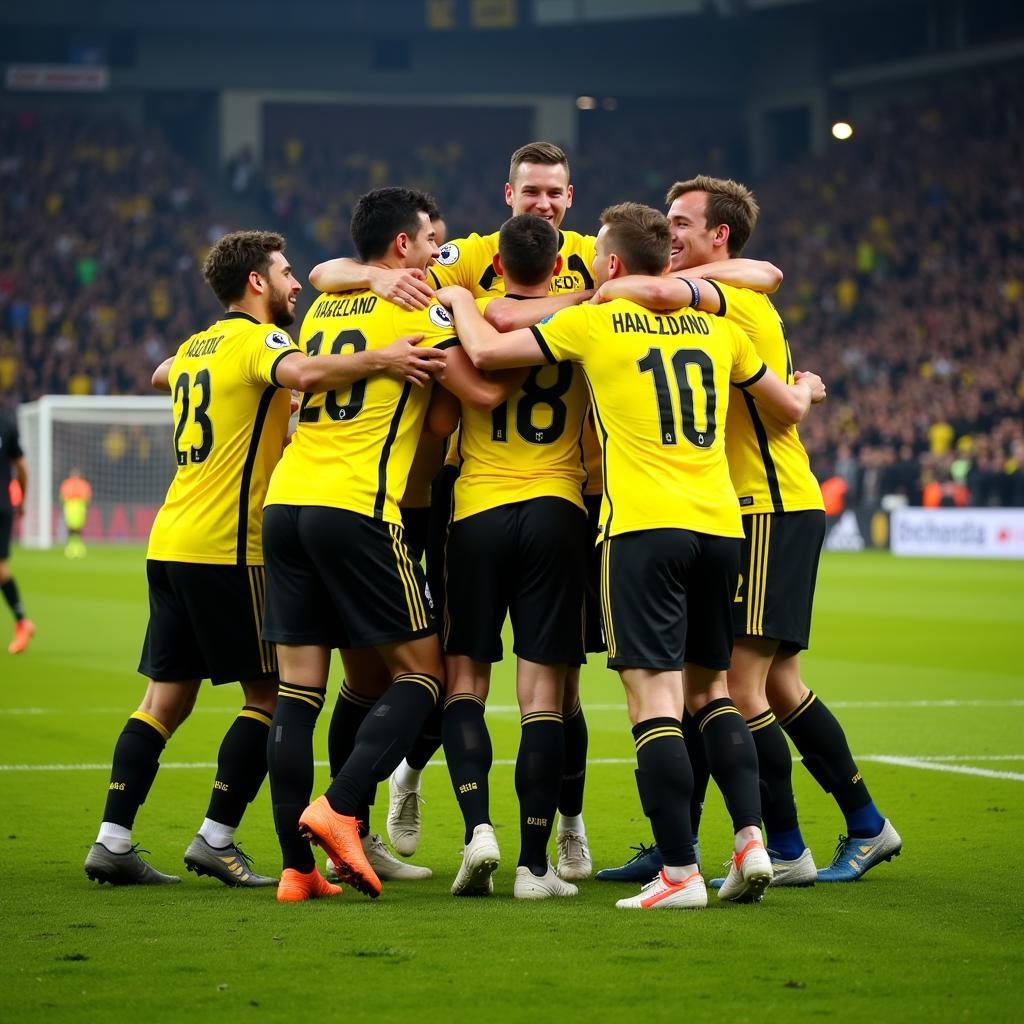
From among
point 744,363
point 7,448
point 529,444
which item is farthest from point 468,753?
point 7,448

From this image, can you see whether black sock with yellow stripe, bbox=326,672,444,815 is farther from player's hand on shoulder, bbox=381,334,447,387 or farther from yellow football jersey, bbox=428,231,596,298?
yellow football jersey, bbox=428,231,596,298

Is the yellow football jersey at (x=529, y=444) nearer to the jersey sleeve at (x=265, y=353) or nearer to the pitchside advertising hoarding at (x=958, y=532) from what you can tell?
the jersey sleeve at (x=265, y=353)

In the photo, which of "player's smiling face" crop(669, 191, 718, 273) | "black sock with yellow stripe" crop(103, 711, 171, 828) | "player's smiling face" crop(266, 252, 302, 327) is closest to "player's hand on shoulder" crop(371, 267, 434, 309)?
"player's smiling face" crop(266, 252, 302, 327)

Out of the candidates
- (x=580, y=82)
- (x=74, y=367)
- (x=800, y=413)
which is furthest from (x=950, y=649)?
(x=580, y=82)

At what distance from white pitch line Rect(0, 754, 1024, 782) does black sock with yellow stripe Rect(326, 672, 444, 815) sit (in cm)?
313

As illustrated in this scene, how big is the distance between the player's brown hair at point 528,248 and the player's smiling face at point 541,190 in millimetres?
740

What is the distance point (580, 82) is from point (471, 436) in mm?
43241

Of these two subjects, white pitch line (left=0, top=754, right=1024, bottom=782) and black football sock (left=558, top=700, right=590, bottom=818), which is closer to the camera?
black football sock (left=558, top=700, right=590, bottom=818)

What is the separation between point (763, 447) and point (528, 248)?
1082mm

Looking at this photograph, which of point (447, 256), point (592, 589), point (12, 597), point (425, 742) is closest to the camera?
point (592, 589)

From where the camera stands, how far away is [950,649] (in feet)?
50.0

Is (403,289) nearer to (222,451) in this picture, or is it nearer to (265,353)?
(265,353)

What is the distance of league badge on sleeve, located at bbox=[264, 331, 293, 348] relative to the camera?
611cm

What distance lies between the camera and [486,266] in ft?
22.7
